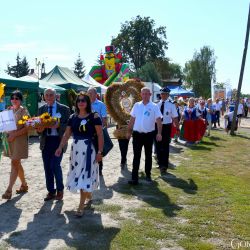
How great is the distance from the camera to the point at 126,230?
4922 millimetres

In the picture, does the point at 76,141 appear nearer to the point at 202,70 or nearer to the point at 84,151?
the point at 84,151

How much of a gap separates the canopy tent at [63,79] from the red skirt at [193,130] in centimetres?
738

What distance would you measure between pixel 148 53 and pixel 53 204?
222 feet

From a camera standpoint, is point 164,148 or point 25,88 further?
point 25,88

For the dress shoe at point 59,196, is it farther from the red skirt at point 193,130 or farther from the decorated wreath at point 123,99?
the red skirt at point 193,130

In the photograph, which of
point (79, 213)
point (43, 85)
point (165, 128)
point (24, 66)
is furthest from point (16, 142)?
point (24, 66)

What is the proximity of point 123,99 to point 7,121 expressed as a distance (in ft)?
14.9

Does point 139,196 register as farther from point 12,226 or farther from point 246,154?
point 246,154

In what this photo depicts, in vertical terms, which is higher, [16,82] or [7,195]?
[16,82]

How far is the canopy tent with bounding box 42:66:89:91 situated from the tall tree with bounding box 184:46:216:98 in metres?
66.4

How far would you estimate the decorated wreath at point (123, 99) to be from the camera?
1005 cm

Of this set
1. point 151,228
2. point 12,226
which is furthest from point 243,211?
point 12,226

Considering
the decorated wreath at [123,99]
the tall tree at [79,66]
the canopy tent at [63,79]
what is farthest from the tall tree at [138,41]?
the decorated wreath at [123,99]

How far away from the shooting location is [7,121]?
19.7 ft
